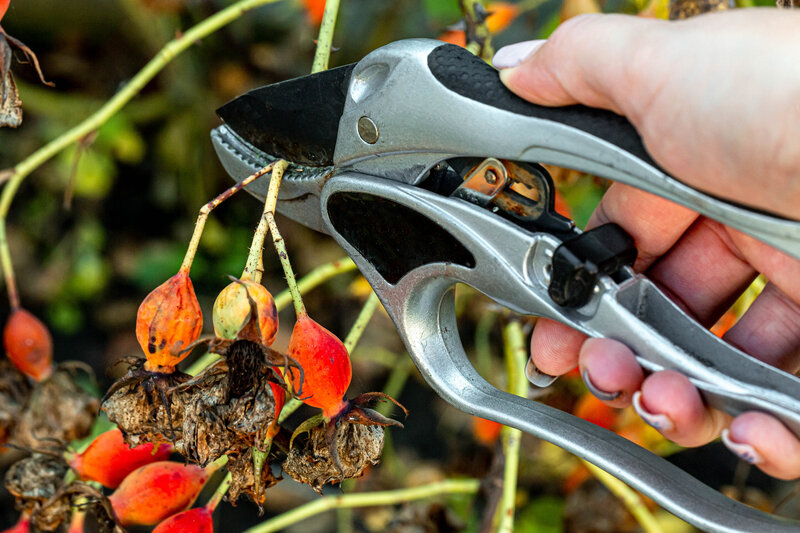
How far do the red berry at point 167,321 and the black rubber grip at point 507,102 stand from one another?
1.09ft

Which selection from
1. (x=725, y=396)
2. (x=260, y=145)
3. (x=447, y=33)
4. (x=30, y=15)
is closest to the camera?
(x=725, y=396)

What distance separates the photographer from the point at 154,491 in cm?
87

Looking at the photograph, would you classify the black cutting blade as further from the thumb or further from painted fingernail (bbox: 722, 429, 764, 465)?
painted fingernail (bbox: 722, 429, 764, 465)

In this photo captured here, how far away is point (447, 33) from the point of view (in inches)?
51.6

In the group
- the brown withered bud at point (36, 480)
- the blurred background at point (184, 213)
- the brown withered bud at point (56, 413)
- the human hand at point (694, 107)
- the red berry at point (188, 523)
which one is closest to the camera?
the human hand at point (694, 107)

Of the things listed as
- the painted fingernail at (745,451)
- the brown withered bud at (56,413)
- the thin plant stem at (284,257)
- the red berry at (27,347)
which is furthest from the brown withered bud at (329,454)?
the red berry at (27,347)

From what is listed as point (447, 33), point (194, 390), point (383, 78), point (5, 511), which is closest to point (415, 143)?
point (383, 78)

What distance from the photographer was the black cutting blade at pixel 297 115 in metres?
0.82

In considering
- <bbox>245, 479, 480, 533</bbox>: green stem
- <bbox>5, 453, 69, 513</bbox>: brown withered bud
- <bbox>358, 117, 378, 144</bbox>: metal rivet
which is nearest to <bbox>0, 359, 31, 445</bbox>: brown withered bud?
<bbox>5, 453, 69, 513</bbox>: brown withered bud

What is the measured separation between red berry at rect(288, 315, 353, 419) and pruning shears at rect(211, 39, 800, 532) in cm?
11

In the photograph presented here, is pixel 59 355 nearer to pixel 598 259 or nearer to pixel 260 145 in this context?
pixel 260 145

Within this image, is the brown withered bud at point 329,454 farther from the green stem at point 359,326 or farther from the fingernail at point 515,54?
the fingernail at point 515,54

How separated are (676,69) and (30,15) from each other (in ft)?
5.78

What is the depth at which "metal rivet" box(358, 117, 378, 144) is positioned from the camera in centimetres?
78
